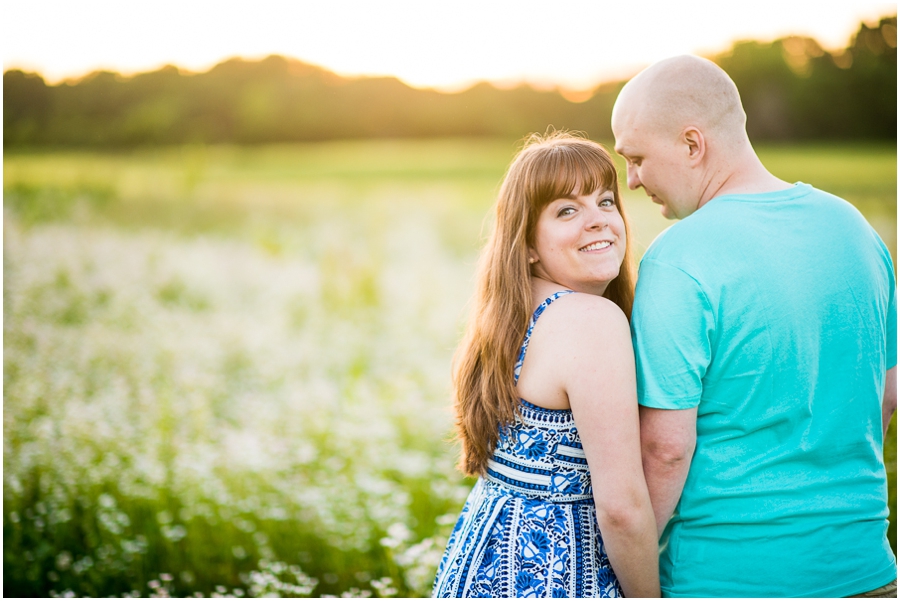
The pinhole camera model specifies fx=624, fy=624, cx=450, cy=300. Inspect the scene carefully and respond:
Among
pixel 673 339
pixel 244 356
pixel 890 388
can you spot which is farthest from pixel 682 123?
pixel 244 356

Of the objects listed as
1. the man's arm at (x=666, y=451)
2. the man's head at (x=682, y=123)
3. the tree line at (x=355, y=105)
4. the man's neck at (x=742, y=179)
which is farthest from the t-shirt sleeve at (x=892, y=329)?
the tree line at (x=355, y=105)

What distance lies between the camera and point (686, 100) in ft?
5.75

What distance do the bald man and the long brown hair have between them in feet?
0.97

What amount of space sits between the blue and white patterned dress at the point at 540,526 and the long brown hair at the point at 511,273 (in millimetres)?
48

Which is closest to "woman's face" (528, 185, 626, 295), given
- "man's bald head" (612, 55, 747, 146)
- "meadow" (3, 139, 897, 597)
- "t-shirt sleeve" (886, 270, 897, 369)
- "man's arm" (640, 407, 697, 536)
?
"man's bald head" (612, 55, 747, 146)

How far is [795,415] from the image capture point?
1.63 meters

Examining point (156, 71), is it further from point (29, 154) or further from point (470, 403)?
point (470, 403)

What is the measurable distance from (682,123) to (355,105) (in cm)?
742

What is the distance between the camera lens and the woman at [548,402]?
165cm

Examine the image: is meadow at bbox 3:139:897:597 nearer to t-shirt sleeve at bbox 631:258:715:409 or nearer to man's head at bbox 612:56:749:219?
man's head at bbox 612:56:749:219

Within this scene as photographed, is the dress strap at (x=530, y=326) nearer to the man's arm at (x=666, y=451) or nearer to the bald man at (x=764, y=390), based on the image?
the bald man at (x=764, y=390)

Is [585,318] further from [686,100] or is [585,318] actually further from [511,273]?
[686,100]

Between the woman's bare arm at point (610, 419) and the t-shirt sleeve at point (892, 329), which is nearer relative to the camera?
the woman's bare arm at point (610, 419)

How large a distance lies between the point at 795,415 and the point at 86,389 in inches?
211
